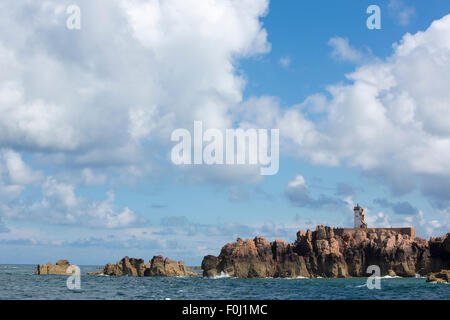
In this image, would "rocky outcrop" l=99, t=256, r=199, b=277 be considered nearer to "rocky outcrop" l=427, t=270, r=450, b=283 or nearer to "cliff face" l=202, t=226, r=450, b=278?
"cliff face" l=202, t=226, r=450, b=278

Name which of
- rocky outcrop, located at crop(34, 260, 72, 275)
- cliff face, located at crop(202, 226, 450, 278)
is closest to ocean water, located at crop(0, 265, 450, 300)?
cliff face, located at crop(202, 226, 450, 278)

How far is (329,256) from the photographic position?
474 ft

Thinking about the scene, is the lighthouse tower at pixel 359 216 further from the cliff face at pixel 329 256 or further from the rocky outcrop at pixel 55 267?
the rocky outcrop at pixel 55 267

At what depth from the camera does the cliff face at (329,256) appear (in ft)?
467

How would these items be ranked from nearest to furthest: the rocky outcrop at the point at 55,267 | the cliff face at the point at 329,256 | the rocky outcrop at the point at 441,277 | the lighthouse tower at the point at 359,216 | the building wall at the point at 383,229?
the rocky outcrop at the point at 441,277
the cliff face at the point at 329,256
the building wall at the point at 383,229
the lighthouse tower at the point at 359,216
the rocky outcrop at the point at 55,267

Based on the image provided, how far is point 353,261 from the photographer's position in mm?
146375

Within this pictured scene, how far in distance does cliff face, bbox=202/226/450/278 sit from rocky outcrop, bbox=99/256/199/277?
24274 mm

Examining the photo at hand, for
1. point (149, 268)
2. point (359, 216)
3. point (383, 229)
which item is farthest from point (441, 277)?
point (149, 268)

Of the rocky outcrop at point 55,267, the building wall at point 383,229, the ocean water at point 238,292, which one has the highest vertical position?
the building wall at point 383,229

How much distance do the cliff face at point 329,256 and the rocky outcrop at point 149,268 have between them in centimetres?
2427

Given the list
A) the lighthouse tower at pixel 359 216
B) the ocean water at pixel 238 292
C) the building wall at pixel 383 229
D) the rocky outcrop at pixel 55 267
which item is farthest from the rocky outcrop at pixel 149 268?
the ocean water at pixel 238 292
